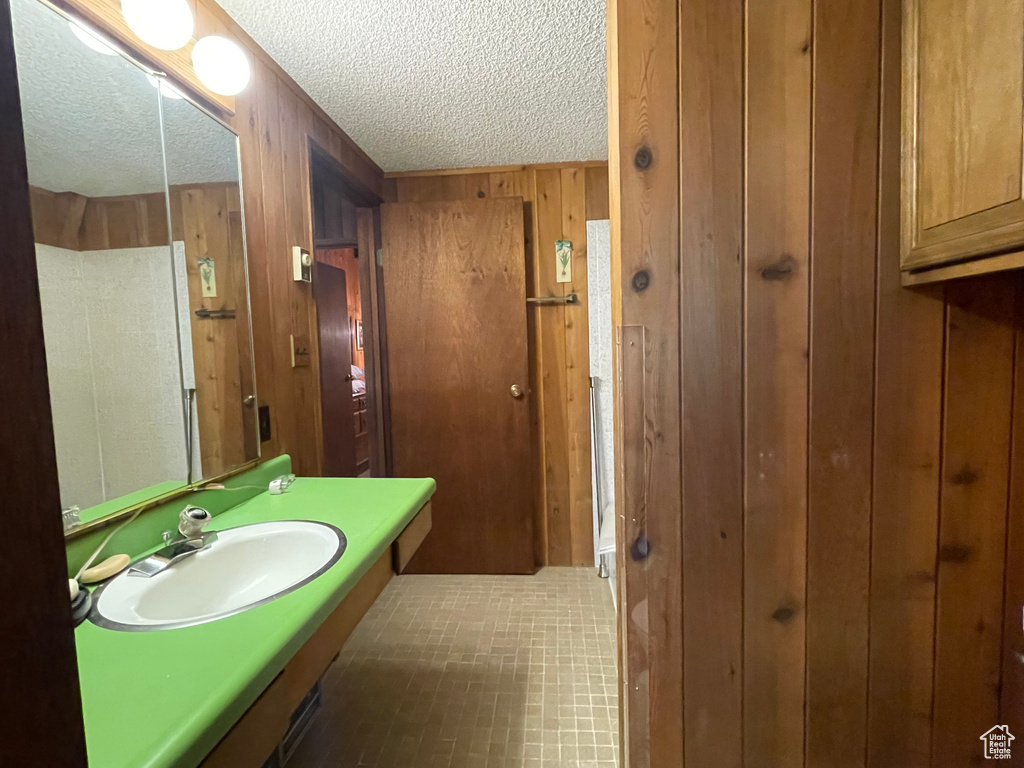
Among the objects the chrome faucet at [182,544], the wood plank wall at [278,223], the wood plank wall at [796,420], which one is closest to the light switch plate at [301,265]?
the wood plank wall at [278,223]

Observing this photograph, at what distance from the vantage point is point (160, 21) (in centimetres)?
102

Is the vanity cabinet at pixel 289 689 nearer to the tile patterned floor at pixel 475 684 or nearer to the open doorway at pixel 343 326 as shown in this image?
the tile patterned floor at pixel 475 684

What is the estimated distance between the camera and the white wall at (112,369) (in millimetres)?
882

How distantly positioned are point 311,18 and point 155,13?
44 centimetres

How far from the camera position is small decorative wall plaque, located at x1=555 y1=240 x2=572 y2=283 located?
2.45m

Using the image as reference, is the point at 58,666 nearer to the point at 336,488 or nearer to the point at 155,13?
the point at 336,488

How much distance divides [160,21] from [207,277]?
22.7 inches

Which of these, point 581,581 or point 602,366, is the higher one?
point 602,366

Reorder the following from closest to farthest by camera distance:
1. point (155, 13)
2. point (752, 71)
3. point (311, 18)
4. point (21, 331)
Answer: point (21, 331) < point (752, 71) < point (155, 13) < point (311, 18)

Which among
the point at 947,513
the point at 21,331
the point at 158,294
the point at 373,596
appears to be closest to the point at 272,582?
the point at 373,596

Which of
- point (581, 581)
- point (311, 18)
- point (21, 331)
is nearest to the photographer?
point (21, 331)

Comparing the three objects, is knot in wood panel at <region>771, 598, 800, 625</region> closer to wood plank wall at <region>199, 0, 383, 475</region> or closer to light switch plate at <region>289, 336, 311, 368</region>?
wood plank wall at <region>199, 0, 383, 475</region>

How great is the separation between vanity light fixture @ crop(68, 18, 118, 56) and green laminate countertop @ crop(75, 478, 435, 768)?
1150mm

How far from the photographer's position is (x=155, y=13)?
1010 mm
